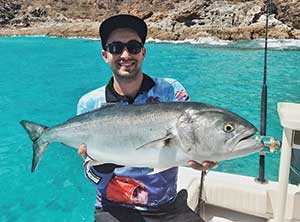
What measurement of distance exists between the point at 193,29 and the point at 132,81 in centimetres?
4570

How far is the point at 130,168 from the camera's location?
2439mm

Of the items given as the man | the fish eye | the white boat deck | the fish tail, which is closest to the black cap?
the man

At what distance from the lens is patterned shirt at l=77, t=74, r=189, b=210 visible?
7.95ft

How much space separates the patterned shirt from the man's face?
0.41 feet

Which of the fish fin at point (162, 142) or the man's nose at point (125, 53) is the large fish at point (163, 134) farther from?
the man's nose at point (125, 53)

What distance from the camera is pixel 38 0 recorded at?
90.6 meters

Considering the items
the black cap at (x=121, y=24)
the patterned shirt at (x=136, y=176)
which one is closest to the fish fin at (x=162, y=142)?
the patterned shirt at (x=136, y=176)

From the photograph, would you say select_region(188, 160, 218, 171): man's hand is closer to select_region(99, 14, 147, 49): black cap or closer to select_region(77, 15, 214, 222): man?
select_region(77, 15, 214, 222): man

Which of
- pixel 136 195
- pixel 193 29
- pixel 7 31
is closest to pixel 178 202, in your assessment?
pixel 136 195

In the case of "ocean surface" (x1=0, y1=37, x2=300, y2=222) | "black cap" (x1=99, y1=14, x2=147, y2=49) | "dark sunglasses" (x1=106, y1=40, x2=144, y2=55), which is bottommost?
"ocean surface" (x1=0, y1=37, x2=300, y2=222)

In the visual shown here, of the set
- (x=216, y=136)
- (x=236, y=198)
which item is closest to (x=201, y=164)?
(x=216, y=136)

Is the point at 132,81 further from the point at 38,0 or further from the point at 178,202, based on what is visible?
the point at 38,0

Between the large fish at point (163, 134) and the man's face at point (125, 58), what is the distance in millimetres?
369

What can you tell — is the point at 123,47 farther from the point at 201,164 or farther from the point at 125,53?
the point at 201,164
